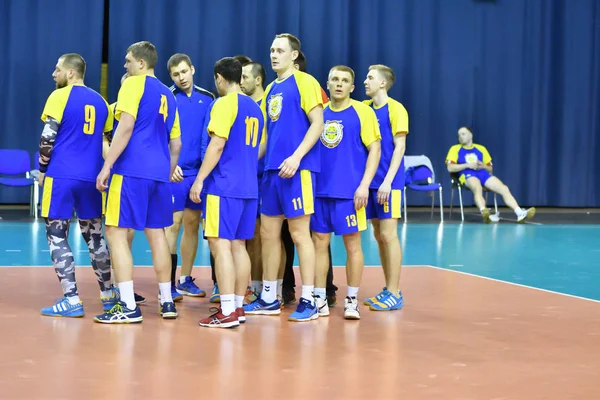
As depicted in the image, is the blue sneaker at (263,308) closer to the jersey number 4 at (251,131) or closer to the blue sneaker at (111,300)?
the blue sneaker at (111,300)

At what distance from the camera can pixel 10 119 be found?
14.2m

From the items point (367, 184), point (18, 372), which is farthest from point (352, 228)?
point (18, 372)

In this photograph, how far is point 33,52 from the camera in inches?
561

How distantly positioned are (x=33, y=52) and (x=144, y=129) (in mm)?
9890

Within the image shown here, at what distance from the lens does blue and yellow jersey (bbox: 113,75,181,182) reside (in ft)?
16.7

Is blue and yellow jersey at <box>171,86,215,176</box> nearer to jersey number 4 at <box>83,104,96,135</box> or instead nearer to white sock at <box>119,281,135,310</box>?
jersey number 4 at <box>83,104,96,135</box>

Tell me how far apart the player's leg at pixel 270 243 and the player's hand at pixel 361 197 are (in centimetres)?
48

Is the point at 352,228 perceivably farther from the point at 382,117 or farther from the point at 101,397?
the point at 101,397

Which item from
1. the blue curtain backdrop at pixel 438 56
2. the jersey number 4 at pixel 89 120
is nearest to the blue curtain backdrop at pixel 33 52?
the blue curtain backdrop at pixel 438 56

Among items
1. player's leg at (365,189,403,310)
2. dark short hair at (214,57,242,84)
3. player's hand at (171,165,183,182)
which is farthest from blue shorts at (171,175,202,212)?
player's leg at (365,189,403,310)

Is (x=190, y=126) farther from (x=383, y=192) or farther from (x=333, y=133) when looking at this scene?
(x=383, y=192)

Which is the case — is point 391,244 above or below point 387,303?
above

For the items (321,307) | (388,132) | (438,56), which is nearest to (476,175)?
(438,56)

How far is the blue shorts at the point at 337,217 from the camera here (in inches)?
220
